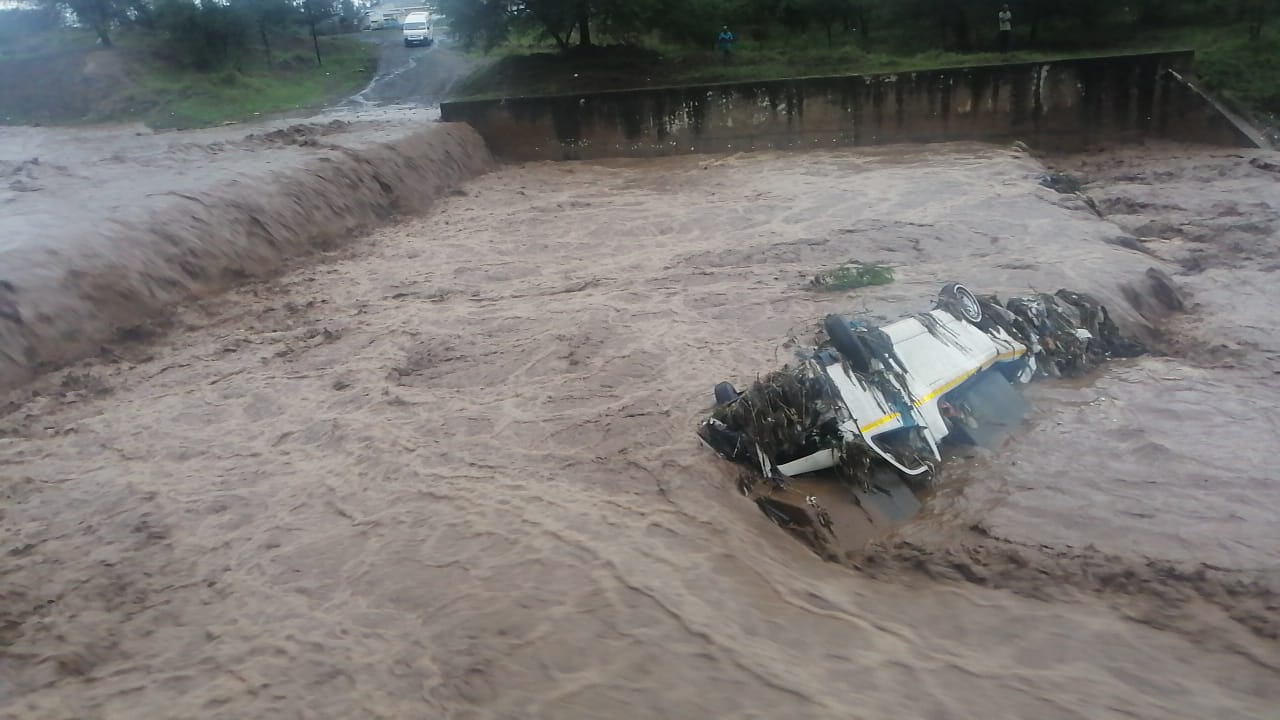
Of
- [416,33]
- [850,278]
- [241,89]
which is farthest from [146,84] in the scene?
[850,278]

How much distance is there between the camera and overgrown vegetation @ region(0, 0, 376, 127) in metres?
27.0

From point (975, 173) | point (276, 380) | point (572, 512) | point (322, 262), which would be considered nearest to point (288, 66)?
point (322, 262)

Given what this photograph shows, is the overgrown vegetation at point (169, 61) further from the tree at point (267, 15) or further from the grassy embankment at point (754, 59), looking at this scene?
the grassy embankment at point (754, 59)

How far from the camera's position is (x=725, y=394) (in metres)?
6.16

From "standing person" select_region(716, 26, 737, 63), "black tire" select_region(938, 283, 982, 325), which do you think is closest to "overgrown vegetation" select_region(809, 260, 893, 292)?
"black tire" select_region(938, 283, 982, 325)

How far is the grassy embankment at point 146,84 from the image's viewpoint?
2627 cm

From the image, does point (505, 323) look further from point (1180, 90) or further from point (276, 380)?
point (1180, 90)

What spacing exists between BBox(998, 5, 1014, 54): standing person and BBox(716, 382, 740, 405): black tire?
2015cm

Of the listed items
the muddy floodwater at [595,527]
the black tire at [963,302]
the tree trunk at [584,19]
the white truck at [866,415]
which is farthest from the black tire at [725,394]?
the tree trunk at [584,19]

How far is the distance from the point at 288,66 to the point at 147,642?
31394 mm

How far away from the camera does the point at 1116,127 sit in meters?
17.8

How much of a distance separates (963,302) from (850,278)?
2.30 metres

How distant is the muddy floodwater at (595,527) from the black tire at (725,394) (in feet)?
1.16

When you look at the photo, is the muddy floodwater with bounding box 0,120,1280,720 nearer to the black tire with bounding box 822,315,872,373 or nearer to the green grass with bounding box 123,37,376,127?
the black tire with bounding box 822,315,872,373
